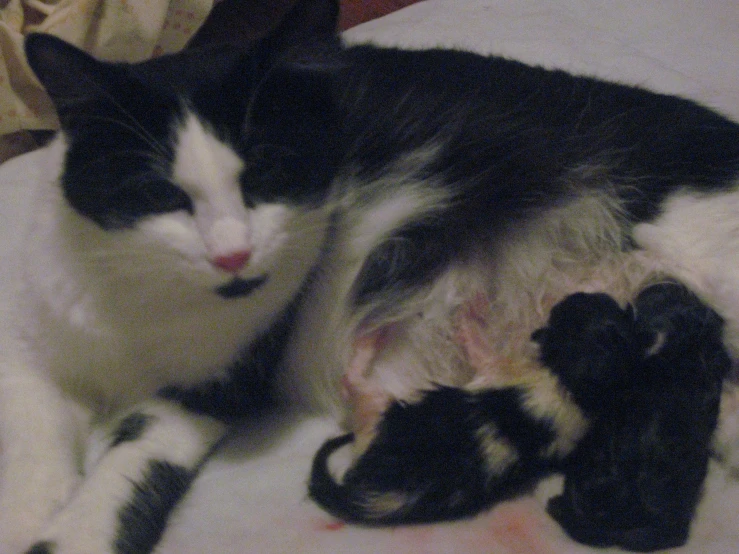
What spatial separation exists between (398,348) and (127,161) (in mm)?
552

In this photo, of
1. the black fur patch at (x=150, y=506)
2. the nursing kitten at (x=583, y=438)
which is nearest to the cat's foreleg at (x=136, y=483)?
the black fur patch at (x=150, y=506)

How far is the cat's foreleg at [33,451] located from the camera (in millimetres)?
932

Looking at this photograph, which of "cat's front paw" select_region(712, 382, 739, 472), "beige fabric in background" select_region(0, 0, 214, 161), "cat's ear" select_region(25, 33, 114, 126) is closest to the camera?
"cat's ear" select_region(25, 33, 114, 126)

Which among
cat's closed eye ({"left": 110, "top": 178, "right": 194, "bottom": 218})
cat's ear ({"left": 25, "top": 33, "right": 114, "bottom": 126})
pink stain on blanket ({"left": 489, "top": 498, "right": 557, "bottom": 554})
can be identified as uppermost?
cat's ear ({"left": 25, "top": 33, "right": 114, "bottom": 126})

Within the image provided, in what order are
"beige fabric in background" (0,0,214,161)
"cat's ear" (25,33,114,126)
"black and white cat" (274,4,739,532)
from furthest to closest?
"beige fabric in background" (0,0,214,161) < "black and white cat" (274,4,739,532) < "cat's ear" (25,33,114,126)

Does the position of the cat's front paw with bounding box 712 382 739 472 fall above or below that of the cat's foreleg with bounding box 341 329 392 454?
above

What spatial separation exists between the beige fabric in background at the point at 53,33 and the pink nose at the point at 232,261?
0.99m

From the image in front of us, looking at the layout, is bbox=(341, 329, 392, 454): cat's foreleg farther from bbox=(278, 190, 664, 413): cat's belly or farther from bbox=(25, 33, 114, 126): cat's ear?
bbox=(25, 33, 114, 126): cat's ear

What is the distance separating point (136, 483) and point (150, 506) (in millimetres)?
38

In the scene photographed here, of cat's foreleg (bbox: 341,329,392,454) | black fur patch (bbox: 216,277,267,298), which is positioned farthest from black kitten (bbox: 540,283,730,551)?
black fur patch (bbox: 216,277,267,298)

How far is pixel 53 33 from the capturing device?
1548mm

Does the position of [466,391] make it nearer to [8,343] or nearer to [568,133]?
[568,133]

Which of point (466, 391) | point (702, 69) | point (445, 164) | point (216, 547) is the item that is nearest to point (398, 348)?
point (466, 391)

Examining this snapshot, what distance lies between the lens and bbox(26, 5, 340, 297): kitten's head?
2.83ft
